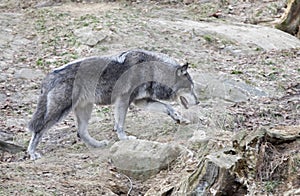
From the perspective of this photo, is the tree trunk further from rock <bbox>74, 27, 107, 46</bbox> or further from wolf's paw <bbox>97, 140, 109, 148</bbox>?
wolf's paw <bbox>97, 140, 109, 148</bbox>

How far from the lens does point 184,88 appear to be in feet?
27.9

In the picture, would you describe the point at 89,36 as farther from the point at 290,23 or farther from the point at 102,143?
the point at 102,143

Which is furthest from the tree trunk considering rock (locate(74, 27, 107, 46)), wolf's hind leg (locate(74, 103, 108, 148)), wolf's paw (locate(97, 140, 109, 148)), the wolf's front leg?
wolf's paw (locate(97, 140, 109, 148))

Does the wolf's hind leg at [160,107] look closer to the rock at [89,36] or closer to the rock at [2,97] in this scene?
the rock at [2,97]

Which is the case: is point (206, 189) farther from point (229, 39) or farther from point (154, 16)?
point (154, 16)

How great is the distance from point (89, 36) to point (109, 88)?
16.1ft

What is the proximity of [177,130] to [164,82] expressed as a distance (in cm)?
86

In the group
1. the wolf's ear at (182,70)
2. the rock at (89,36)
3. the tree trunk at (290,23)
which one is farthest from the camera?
the tree trunk at (290,23)

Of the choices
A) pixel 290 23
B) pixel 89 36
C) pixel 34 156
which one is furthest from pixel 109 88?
pixel 290 23

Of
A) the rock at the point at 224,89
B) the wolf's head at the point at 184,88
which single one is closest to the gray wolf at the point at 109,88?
the wolf's head at the point at 184,88

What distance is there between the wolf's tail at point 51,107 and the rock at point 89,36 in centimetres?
482

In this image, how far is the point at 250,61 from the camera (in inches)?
467

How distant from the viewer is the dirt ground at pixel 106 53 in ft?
20.0

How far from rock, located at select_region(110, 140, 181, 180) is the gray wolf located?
4.12ft
